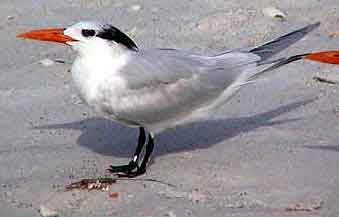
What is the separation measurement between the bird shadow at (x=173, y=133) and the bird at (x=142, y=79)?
0.22 m

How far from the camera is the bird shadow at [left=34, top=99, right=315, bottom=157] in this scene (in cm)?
443

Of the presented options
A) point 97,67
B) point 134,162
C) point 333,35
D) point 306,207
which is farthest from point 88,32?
point 333,35

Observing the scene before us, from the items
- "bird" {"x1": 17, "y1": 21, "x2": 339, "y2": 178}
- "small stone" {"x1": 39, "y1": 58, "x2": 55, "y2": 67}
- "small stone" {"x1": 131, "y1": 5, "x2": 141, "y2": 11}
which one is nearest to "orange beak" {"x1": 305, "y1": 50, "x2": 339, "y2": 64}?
"bird" {"x1": 17, "y1": 21, "x2": 339, "y2": 178}

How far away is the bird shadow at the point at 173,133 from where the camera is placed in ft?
14.5

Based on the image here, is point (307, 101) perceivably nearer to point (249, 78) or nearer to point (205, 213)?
point (249, 78)

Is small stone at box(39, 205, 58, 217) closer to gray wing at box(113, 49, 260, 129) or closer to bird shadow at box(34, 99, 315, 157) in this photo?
gray wing at box(113, 49, 260, 129)

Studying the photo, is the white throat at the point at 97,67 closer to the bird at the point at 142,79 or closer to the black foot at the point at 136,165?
the bird at the point at 142,79

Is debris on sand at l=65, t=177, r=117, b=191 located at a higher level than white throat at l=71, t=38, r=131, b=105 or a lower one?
lower

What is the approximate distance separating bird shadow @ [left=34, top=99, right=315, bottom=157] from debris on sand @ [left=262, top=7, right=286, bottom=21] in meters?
1.23

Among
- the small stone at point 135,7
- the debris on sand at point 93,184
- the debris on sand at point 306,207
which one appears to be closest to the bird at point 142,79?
the debris on sand at point 93,184

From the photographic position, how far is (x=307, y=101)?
4.78 meters

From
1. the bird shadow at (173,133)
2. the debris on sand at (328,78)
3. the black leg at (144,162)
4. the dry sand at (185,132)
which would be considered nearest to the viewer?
the dry sand at (185,132)

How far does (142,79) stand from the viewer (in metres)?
3.98

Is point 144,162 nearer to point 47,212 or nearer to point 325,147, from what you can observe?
point 47,212
